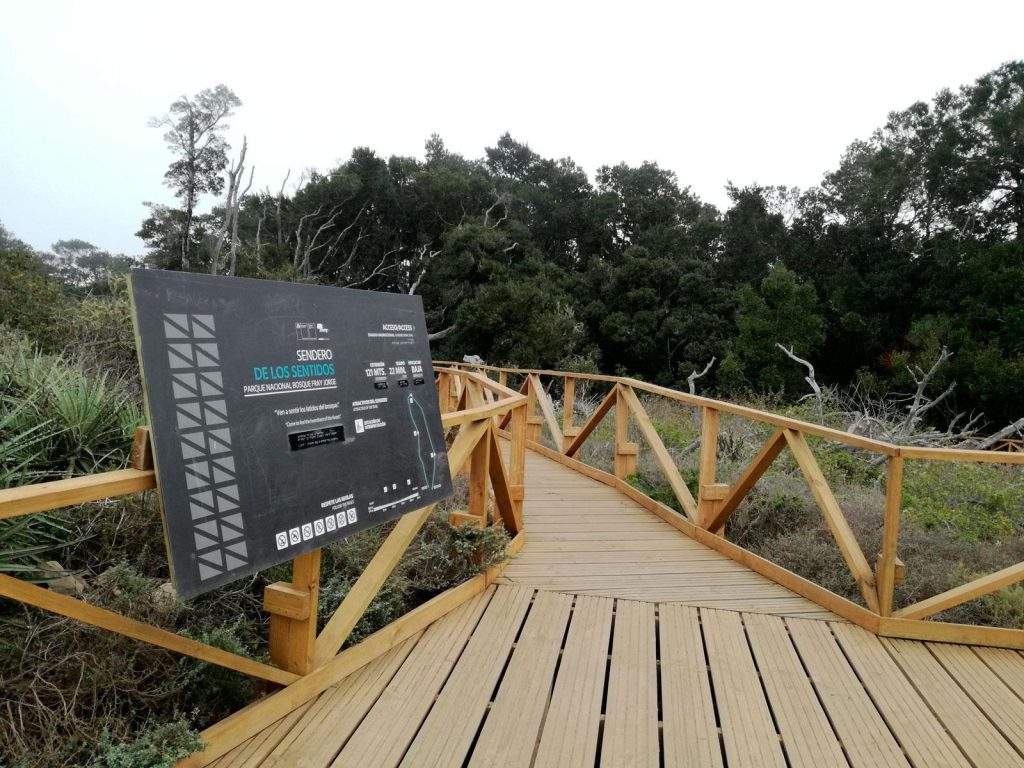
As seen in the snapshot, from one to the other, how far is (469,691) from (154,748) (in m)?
0.99

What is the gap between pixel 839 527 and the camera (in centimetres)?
287

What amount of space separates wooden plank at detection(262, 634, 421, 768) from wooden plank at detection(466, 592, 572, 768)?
41 centimetres

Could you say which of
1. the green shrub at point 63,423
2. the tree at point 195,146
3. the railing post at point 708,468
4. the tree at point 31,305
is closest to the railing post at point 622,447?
the railing post at point 708,468

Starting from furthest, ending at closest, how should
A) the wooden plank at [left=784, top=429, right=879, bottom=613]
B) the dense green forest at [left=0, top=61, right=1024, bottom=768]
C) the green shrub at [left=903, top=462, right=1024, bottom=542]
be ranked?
the green shrub at [left=903, top=462, right=1024, bottom=542]
the wooden plank at [left=784, top=429, right=879, bottom=613]
the dense green forest at [left=0, top=61, right=1024, bottom=768]

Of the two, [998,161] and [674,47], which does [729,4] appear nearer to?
[674,47]

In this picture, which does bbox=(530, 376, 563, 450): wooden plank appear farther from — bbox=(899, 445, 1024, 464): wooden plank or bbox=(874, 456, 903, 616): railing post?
bbox=(899, 445, 1024, 464): wooden plank

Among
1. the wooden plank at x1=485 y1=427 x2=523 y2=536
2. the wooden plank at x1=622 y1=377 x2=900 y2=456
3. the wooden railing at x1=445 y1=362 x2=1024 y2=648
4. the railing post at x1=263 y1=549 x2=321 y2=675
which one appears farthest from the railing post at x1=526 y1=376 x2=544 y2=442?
the railing post at x1=263 y1=549 x2=321 y2=675

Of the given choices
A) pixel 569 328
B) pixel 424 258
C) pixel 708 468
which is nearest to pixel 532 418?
pixel 708 468

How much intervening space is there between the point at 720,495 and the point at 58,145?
123 feet

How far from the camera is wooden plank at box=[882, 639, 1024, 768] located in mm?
1871

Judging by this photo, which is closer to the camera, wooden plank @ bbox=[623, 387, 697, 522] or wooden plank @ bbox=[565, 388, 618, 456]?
wooden plank @ bbox=[623, 387, 697, 522]

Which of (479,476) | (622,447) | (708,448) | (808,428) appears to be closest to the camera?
(808,428)

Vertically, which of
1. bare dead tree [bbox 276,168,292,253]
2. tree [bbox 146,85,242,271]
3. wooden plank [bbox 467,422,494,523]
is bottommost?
wooden plank [bbox 467,422,494,523]

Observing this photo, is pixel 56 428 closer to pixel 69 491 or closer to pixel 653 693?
pixel 69 491
